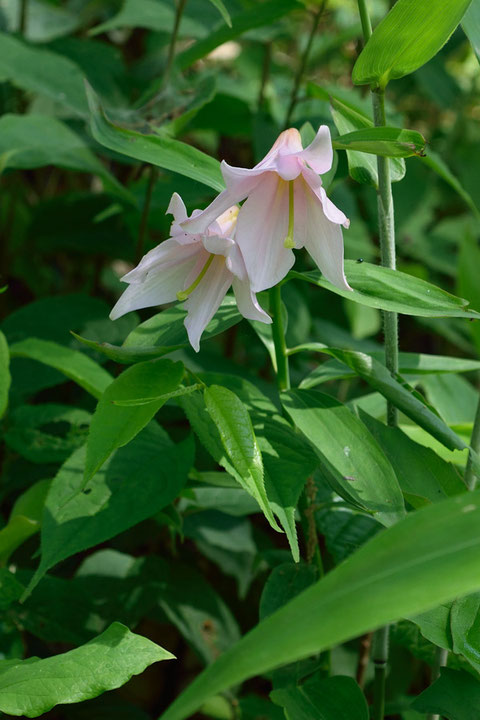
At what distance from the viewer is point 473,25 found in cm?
66

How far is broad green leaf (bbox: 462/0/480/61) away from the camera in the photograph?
0.65 meters

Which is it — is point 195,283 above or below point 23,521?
above

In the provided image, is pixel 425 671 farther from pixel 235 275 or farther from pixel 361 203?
pixel 361 203

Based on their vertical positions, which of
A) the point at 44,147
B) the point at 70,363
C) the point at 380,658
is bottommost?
the point at 380,658

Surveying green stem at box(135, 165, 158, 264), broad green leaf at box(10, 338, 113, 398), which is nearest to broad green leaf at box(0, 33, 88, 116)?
green stem at box(135, 165, 158, 264)

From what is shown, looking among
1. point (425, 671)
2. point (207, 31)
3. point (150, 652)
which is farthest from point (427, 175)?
point (150, 652)

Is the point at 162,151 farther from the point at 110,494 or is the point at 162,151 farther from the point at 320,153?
the point at 110,494

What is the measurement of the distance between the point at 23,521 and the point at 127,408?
215 mm

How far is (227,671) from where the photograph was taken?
349 mm

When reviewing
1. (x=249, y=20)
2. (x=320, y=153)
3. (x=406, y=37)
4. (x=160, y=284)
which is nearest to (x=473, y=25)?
(x=406, y=37)

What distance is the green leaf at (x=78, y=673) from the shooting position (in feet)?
1.80

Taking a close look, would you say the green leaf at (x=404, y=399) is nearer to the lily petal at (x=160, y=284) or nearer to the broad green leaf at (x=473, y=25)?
Result: the lily petal at (x=160, y=284)

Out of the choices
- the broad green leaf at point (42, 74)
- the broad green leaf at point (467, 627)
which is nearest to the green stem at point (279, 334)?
the broad green leaf at point (467, 627)

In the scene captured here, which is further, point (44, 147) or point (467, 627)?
point (44, 147)
